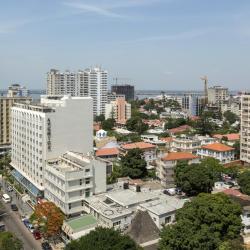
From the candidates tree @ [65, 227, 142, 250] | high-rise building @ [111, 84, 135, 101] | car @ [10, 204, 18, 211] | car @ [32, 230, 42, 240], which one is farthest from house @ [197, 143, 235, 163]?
high-rise building @ [111, 84, 135, 101]

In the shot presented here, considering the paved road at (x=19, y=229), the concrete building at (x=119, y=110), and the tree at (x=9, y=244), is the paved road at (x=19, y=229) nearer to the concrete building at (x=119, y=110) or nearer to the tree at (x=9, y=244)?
the tree at (x=9, y=244)

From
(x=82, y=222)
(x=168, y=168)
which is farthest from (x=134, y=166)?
(x=82, y=222)

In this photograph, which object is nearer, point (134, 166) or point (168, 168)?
point (168, 168)

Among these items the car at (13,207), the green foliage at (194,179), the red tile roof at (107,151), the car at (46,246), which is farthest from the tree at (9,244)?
the red tile roof at (107,151)

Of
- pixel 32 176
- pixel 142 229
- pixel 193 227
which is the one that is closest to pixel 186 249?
pixel 193 227

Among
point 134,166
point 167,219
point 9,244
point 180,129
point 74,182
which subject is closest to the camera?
point 9,244

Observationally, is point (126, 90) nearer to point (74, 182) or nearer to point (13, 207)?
point (13, 207)
